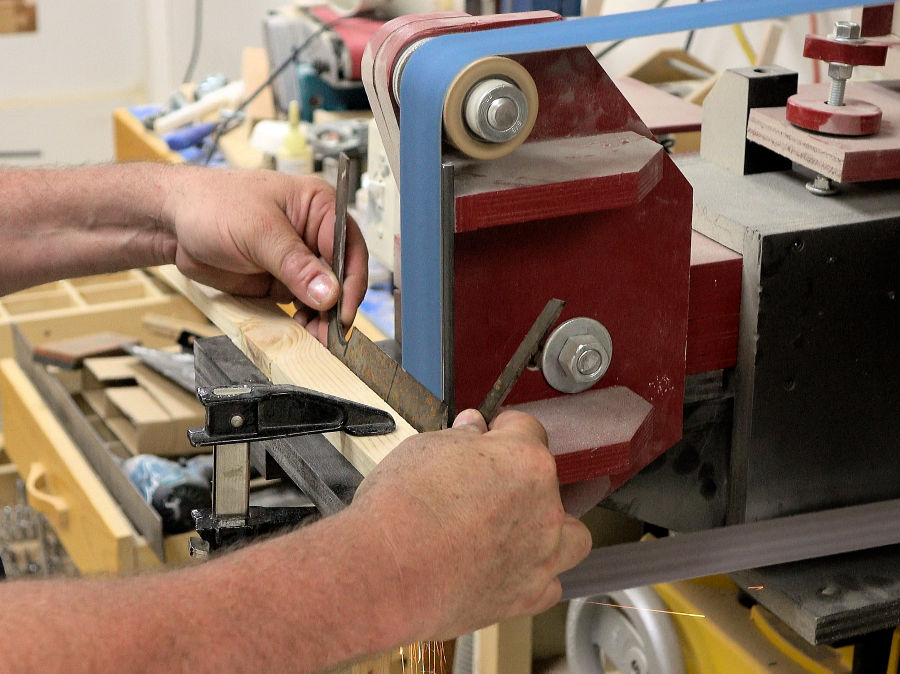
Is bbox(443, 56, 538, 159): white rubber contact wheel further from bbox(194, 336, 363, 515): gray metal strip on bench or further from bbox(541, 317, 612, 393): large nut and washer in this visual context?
bbox(194, 336, 363, 515): gray metal strip on bench

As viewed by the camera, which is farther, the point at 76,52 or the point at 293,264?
the point at 76,52

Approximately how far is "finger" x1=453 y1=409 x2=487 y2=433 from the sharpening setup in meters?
0.02

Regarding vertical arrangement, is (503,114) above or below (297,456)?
above

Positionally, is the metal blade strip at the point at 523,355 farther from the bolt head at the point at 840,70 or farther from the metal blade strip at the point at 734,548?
the bolt head at the point at 840,70

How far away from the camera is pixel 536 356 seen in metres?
0.81

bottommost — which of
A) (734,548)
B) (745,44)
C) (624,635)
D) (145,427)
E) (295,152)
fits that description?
(624,635)

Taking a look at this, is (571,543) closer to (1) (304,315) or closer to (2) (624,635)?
(1) (304,315)

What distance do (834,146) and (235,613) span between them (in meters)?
0.59

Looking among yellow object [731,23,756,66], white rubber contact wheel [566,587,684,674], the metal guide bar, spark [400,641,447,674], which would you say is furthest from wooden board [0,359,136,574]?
yellow object [731,23,756,66]

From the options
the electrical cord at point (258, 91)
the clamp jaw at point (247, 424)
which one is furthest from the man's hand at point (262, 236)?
the electrical cord at point (258, 91)

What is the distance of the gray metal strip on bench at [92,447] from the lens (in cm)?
157

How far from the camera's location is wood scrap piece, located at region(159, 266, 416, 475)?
804mm

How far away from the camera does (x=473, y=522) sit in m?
0.70

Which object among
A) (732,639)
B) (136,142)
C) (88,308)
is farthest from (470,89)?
(136,142)
